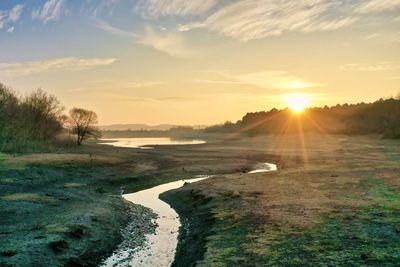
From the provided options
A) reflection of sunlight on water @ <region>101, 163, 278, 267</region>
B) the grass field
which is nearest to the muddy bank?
the grass field

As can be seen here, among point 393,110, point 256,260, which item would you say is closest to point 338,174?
point 256,260

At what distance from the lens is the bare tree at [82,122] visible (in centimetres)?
11269

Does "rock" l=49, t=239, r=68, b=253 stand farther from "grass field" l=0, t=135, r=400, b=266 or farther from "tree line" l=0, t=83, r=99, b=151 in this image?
"tree line" l=0, t=83, r=99, b=151

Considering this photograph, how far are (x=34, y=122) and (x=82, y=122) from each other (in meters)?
19.3

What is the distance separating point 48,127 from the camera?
326 feet

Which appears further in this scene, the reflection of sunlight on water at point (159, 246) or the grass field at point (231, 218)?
the reflection of sunlight on water at point (159, 246)

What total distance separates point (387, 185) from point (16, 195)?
103 feet

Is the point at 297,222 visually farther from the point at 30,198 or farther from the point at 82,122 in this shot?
the point at 82,122

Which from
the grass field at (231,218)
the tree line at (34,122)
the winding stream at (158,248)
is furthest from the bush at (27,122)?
the winding stream at (158,248)

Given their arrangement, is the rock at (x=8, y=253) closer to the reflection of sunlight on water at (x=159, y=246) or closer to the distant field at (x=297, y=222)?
the reflection of sunlight on water at (x=159, y=246)

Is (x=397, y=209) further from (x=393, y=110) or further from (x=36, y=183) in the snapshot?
(x=393, y=110)

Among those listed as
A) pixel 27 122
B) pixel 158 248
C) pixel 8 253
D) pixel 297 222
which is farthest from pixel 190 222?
pixel 27 122

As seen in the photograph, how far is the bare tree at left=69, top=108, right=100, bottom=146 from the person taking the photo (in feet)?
370

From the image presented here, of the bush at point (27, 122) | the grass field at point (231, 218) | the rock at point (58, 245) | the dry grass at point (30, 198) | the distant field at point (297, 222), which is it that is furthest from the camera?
the bush at point (27, 122)
